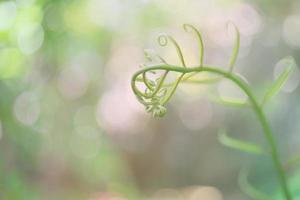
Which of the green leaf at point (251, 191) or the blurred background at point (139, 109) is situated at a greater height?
the blurred background at point (139, 109)

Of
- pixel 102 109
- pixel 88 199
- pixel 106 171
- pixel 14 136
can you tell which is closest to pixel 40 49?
pixel 14 136

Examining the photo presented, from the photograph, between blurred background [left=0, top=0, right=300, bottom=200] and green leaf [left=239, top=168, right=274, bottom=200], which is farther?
blurred background [left=0, top=0, right=300, bottom=200]

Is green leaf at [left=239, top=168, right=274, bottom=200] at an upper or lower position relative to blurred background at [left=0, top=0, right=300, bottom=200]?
lower

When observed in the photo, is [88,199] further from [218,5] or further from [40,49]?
[218,5]

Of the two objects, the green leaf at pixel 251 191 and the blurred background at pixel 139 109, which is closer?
the green leaf at pixel 251 191

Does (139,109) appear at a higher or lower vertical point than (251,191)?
higher

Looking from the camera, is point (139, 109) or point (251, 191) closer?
point (251, 191)

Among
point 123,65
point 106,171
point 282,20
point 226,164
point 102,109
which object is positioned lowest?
point 106,171

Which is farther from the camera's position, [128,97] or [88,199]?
[128,97]
